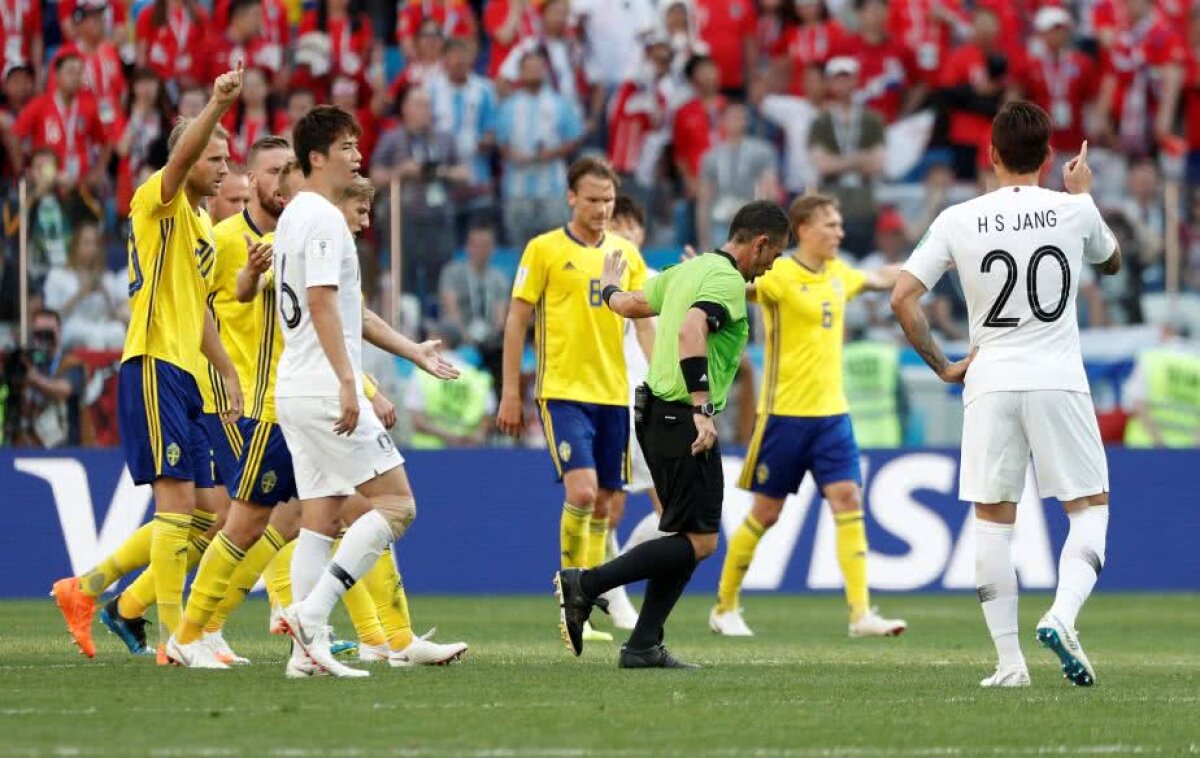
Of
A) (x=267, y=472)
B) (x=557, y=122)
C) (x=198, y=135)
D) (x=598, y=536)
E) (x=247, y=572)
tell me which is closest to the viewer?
(x=198, y=135)

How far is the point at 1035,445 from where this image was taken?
810 centimetres

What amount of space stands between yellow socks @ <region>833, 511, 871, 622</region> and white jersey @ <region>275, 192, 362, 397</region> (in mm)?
4850

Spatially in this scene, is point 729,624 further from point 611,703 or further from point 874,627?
point 611,703

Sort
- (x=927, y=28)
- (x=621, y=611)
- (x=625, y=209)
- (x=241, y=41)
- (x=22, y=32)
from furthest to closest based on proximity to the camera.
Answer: (x=927, y=28), (x=241, y=41), (x=22, y=32), (x=625, y=209), (x=621, y=611)

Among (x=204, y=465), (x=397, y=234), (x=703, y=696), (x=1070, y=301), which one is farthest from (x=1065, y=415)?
(x=397, y=234)

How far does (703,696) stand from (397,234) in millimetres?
8696

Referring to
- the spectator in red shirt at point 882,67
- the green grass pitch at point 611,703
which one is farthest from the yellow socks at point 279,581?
the spectator in red shirt at point 882,67

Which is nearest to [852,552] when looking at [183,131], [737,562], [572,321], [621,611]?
[737,562]

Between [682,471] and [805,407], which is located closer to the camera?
[682,471]

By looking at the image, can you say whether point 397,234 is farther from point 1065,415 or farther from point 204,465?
point 1065,415

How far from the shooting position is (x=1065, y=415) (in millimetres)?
8086

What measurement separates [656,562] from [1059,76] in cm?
1281

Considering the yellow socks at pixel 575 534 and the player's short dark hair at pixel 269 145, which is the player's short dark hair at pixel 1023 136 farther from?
the yellow socks at pixel 575 534

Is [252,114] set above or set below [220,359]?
above
